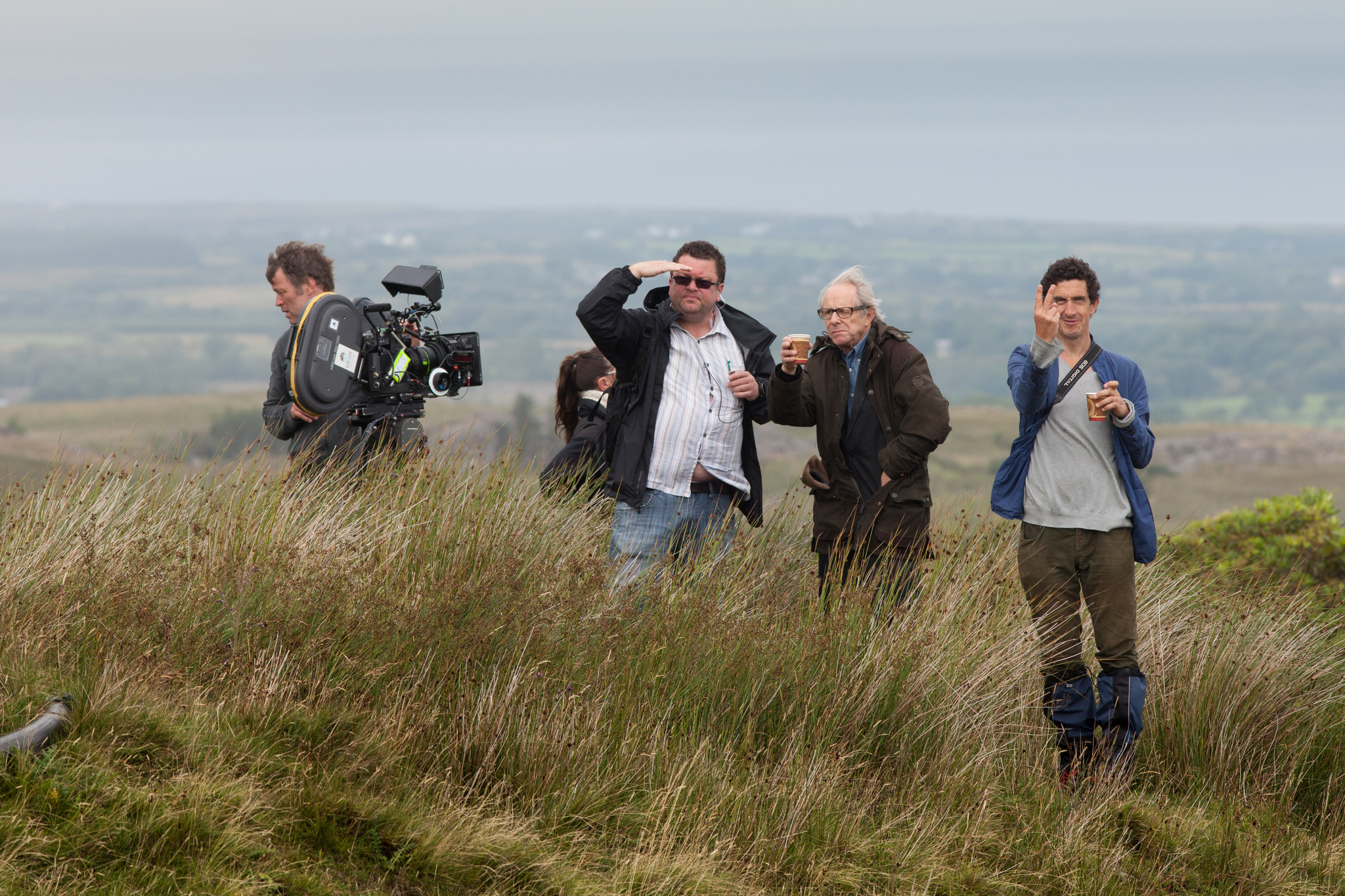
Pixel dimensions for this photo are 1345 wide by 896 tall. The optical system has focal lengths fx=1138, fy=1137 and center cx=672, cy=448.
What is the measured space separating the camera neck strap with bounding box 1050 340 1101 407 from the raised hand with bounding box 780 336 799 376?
3.44ft

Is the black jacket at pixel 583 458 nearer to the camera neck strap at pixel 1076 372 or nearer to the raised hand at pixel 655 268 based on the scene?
the raised hand at pixel 655 268

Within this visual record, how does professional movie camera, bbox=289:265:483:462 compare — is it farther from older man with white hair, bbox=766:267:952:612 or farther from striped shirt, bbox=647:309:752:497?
older man with white hair, bbox=766:267:952:612

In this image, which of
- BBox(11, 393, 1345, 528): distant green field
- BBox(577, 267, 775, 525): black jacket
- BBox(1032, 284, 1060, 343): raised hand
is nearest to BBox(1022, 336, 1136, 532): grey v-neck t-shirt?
BBox(1032, 284, 1060, 343): raised hand

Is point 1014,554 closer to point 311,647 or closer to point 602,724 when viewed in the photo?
point 602,724

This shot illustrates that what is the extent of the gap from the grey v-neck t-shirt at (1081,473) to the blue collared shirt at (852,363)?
823 mm

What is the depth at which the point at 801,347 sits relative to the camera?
4.71 meters

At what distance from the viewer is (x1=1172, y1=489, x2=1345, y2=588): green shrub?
8.12 m

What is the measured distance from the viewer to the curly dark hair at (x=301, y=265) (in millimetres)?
6051

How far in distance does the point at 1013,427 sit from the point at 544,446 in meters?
88.1

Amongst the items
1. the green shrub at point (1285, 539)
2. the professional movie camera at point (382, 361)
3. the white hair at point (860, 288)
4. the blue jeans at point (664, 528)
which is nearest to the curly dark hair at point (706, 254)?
the white hair at point (860, 288)

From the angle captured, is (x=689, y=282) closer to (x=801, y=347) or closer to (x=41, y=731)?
(x=801, y=347)

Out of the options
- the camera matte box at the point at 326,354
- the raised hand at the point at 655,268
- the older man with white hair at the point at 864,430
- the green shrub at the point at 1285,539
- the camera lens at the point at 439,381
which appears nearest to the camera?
the older man with white hair at the point at 864,430

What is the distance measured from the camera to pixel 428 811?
11.3 ft

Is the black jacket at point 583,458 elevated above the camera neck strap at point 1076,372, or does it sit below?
below
